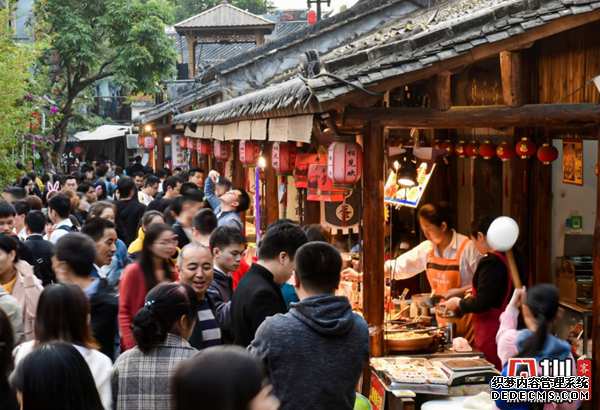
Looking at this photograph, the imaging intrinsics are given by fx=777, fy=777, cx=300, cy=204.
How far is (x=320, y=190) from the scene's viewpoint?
36.8ft

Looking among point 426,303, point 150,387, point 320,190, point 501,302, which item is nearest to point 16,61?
point 320,190

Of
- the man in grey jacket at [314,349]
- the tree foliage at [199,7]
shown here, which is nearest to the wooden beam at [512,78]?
the man in grey jacket at [314,349]

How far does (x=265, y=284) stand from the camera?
19.2ft

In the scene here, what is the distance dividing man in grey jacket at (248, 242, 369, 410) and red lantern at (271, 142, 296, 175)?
7682 millimetres

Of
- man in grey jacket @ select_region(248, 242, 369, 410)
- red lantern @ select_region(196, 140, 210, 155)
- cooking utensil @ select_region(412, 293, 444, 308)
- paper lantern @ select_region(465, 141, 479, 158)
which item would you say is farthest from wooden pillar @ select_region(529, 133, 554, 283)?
red lantern @ select_region(196, 140, 210, 155)

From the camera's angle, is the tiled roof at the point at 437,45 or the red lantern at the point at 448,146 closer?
the tiled roof at the point at 437,45

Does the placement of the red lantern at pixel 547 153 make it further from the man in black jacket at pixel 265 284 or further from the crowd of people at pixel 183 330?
the man in black jacket at pixel 265 284

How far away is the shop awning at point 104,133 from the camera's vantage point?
44.2 meters

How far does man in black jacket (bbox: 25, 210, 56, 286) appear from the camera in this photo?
9203 millimetres

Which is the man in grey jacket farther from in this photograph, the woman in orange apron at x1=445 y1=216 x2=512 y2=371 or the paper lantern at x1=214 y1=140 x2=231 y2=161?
the paper lantern at x1=214 y1=140 x2=231 y2=161

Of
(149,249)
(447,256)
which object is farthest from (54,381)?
(447,256)

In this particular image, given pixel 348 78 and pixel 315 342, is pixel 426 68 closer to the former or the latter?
pixel 348 78

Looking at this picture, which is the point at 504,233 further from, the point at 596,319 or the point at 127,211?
the point at 127,211

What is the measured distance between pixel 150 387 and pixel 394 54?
15.4 ft
